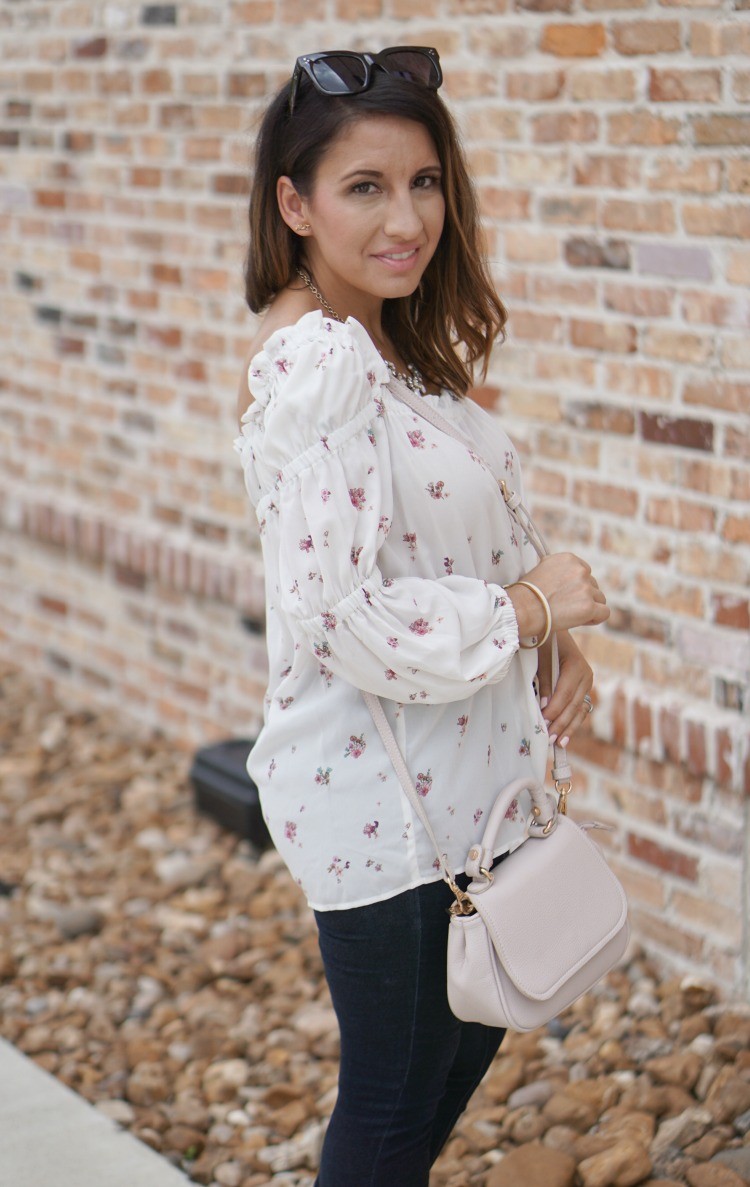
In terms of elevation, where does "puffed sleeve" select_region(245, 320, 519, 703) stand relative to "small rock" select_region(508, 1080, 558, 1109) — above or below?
above

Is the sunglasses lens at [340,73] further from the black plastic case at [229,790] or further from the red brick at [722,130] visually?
the black plastic case at [229,790]

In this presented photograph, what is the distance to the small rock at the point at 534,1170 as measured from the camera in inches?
101

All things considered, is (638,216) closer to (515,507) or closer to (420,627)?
(515,507)

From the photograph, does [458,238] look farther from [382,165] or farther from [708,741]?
[708,741]

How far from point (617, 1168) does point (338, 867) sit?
1.06 m

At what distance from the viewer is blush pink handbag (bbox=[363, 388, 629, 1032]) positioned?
184cm

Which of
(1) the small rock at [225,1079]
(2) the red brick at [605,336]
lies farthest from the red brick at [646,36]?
(1) the small rock at [225,1079]

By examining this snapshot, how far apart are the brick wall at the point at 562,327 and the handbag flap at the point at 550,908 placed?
112 cm

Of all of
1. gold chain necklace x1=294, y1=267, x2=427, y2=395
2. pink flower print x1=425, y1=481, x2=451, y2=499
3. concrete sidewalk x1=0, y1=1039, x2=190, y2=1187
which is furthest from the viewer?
concrete sidewalk x1=0, y1=1039, x2=190, y2=1187

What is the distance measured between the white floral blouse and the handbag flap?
2.4 inches

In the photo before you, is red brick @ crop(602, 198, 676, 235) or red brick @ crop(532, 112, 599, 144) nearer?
red brick @ crop(602, 198, 676, 235)

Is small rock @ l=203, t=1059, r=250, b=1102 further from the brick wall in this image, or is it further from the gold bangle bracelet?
the gold bangle bracelet

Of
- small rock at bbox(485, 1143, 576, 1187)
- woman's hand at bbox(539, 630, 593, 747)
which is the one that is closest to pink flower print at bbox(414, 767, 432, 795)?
woman's hand at bbox(539, 630, 593, 747)

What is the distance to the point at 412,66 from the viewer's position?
191 cm
